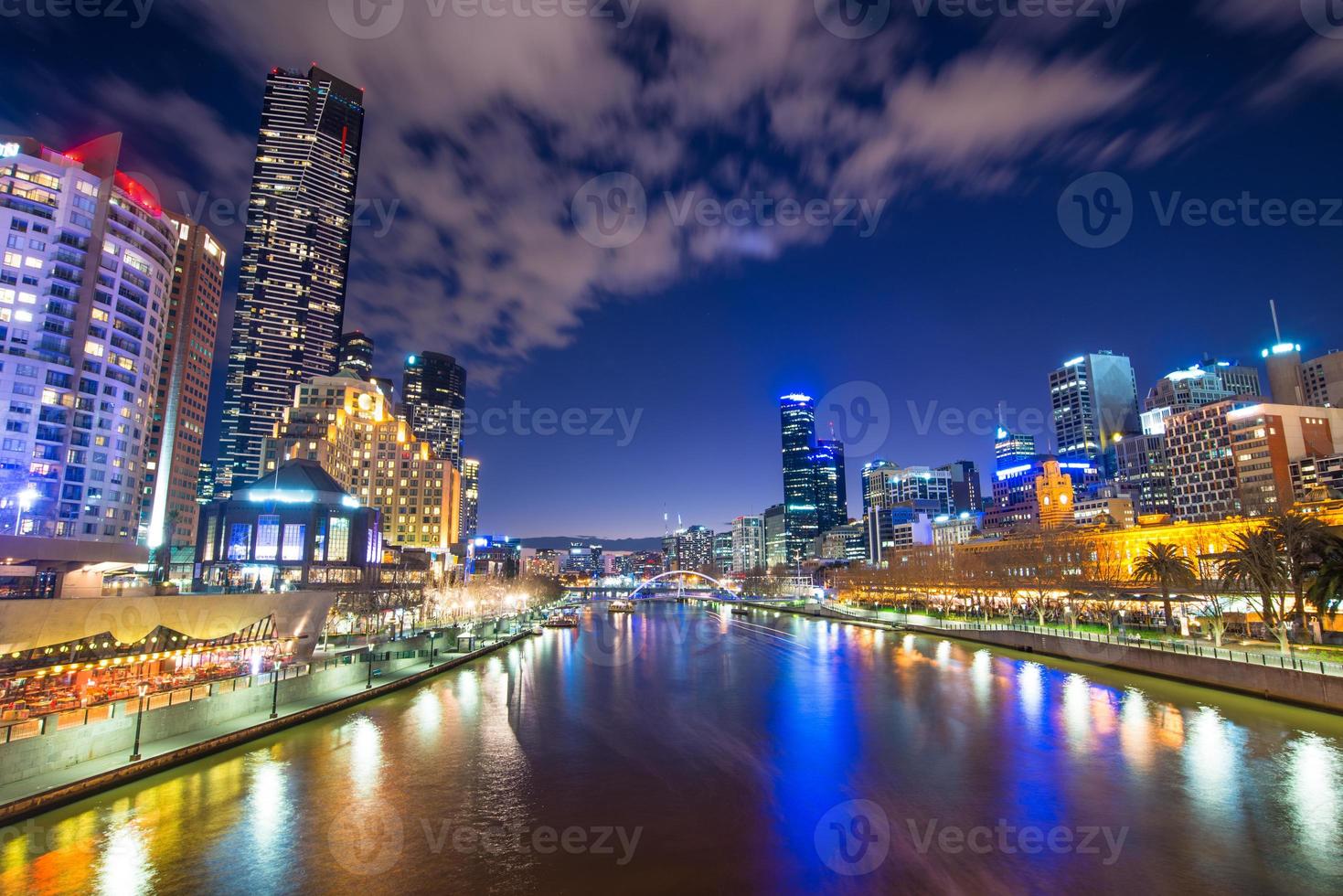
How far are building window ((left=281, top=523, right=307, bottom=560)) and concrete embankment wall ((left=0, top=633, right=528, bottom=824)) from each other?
6173cm

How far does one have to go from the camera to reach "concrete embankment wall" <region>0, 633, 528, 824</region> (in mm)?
18578

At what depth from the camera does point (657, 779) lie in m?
23.3

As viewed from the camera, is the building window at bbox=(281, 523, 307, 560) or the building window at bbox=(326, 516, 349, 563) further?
the building window at bbox=(326, 516, 349, 563)

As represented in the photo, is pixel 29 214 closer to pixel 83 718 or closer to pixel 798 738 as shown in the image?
pixel 83 718

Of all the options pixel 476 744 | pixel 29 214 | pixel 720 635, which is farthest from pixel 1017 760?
pixel 29 214

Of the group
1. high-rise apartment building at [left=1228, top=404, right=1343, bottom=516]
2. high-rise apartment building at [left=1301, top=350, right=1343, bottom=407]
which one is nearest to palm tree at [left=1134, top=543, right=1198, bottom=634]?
high-rise apartment building at [left=1228, top=404, right=1343, bottom=516]

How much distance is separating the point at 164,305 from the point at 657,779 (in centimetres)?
11456

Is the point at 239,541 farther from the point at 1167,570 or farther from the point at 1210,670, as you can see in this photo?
the point at 1167,570

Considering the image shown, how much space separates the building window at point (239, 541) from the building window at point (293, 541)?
419cm

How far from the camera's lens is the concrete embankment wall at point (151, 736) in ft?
61.0

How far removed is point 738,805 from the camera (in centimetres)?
2067

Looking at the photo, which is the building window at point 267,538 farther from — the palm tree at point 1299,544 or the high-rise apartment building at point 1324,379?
the high-rise apartment building at point 1324,379

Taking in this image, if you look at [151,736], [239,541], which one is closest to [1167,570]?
[151,736]

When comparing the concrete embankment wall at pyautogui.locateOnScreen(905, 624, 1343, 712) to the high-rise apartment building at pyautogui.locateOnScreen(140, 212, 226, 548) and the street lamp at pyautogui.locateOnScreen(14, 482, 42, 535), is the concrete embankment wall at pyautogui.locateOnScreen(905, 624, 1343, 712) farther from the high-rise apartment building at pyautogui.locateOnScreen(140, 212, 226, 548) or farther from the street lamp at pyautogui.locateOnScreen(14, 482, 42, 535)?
the high-rise apartment building at pyautogui.locateOnScreen(140, 212, 226, 548)
